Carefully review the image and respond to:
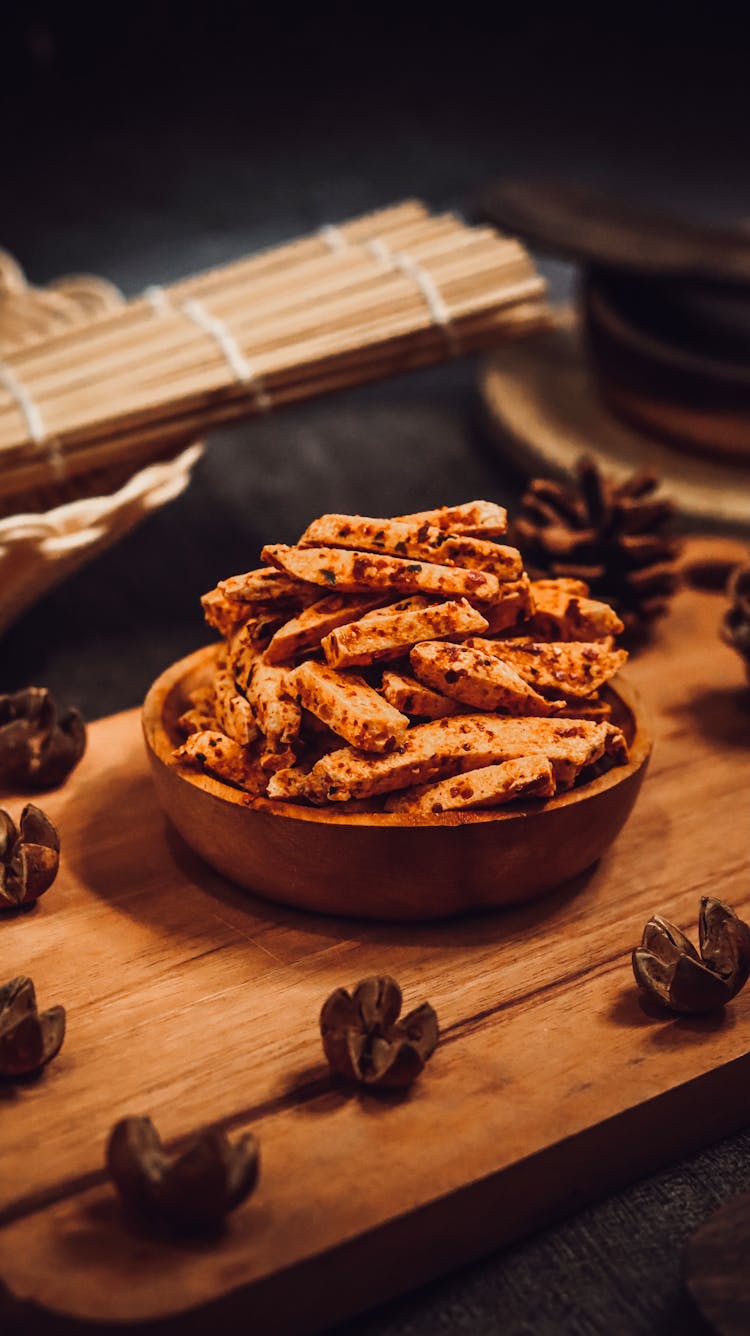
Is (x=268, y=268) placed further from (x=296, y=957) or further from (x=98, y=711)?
(x=296, y=957)

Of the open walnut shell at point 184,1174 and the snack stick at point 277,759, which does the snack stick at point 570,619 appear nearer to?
the snack stick at point 277,759

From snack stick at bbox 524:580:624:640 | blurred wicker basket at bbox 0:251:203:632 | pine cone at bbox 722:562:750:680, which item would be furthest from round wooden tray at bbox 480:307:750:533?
snack stick at bbox 524:580:624:640

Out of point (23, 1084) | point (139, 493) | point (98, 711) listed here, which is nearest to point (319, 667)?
point (23, 1084)

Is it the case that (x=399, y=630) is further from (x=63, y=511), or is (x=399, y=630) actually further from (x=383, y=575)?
(x=63, y=511)

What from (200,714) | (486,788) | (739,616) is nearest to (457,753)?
(486,788)

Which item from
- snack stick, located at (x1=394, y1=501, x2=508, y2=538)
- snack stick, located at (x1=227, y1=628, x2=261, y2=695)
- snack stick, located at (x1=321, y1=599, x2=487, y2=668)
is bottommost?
snack stick, located at (x1=227, y1=628, x2=261, y2=695)

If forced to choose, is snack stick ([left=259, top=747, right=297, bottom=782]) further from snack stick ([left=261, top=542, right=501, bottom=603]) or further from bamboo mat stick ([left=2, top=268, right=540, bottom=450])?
bamboo mat stick ([left=2, top=268, right=540, bottom=450])
